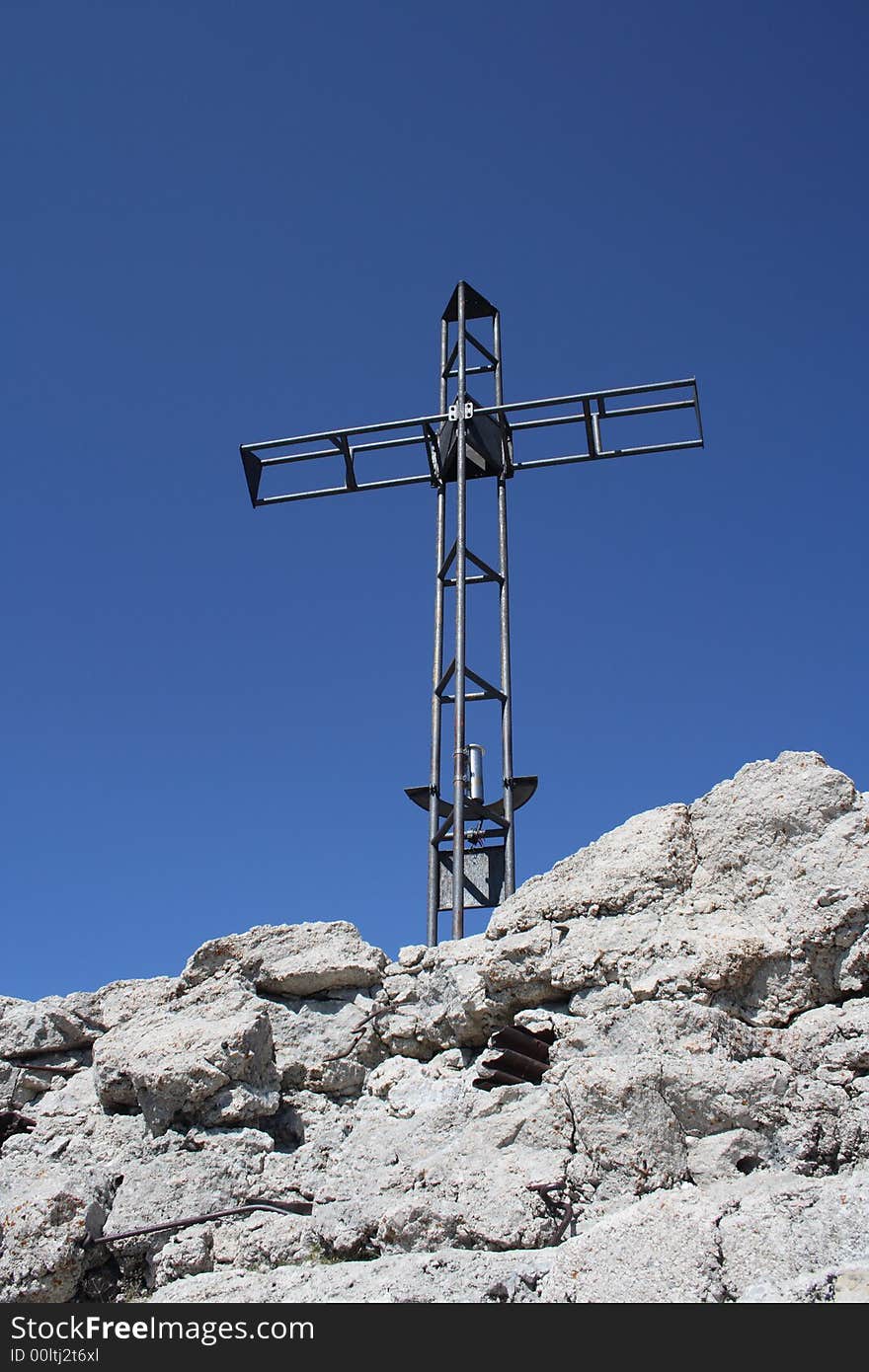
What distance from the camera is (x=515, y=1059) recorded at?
214 inches

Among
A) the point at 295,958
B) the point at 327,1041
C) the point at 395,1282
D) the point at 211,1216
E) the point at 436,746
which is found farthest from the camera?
the point at 436,746

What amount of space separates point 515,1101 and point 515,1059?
0.75 feet

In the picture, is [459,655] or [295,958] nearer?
[295,958]

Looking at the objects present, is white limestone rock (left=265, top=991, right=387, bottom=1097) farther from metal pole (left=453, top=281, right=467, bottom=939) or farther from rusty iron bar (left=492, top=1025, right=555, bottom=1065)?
metal pole (left=453, top=281, right=467, bottom=939)

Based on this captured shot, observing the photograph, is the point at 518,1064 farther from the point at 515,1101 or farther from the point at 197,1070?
the point at 197,1070

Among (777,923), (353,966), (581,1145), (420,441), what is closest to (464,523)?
(420,441)

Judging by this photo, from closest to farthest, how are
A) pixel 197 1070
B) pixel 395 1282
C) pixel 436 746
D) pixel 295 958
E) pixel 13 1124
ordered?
pixel 395 1282 → pixel 197 1070 → pixel 13 1124 → pixel 295 958 → pixel 436 746

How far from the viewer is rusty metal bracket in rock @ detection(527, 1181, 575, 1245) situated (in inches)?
177

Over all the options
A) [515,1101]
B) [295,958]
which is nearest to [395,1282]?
[515,1101]

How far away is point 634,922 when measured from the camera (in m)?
5.71

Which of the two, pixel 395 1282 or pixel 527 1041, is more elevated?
pixel 527 1041

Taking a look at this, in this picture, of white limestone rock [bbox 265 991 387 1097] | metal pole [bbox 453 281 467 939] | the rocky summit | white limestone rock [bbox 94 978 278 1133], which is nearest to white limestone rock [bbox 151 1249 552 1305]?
the rocky summit

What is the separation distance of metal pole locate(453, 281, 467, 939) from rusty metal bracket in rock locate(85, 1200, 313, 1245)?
2.69m
